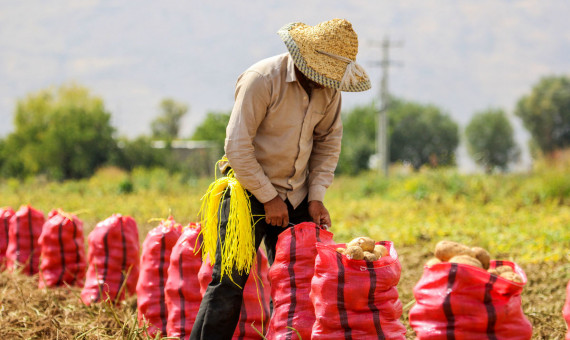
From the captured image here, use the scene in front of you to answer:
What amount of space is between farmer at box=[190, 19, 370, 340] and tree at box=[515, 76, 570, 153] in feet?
182

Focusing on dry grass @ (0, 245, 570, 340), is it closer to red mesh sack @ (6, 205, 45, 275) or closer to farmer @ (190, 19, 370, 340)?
red mesh sack @ (6, 205, 45, 275)

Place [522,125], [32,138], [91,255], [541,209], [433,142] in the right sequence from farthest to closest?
[433,142], [522,125], [32,138], [541,209], [91,255]

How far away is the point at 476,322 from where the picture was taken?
2469mm

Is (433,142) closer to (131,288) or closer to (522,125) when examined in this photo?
(522,125)

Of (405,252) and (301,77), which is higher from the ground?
(301,77)

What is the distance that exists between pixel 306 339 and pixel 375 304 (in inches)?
15.9

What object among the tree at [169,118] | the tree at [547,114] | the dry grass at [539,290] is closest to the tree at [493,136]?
the tree at [547,114]

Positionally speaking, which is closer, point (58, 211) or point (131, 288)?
point (131, 288)

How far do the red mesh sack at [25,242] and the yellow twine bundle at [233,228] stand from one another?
294 cm

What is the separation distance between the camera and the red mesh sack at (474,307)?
8.14 ft

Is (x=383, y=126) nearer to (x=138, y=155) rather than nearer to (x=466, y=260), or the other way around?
(x=138, y=155)

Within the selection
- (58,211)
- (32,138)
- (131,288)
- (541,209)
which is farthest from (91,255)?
(32,138)

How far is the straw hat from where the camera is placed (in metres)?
2.83

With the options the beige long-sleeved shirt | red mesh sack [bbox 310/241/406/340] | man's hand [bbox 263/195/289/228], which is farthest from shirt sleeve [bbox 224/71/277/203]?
red mesh sack [bbox 310/241/406/340]
